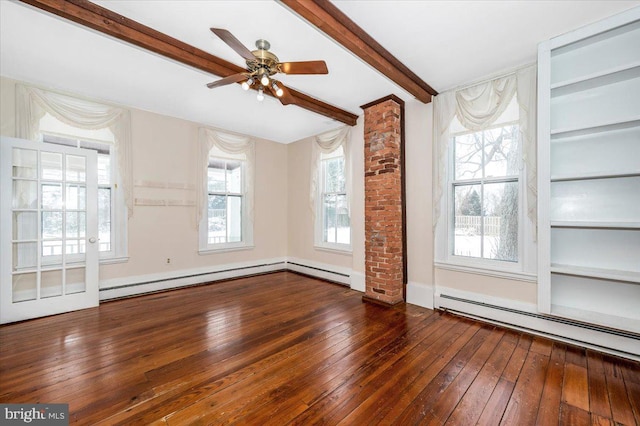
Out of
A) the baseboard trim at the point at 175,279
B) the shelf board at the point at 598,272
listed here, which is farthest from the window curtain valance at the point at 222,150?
the shelf board at the point at 598,272

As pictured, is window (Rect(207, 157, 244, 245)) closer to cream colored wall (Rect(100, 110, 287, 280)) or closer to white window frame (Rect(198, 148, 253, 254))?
white window frame (Rect(198, 148, 253, 254))

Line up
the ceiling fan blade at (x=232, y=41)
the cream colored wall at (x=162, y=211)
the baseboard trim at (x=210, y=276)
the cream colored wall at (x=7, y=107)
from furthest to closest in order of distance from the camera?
the cream colored wall at (x=162, y=211), the baseboard trim at (x=210, y=276), the cream colored wall at (x=7, y=107), the ceiling fan blade at (x=232, y=41)

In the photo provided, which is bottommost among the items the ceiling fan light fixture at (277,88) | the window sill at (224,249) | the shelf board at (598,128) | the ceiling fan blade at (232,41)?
the window sill at (224,249)

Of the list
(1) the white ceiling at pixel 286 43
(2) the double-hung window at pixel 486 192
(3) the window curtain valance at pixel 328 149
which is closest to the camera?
(1) the white ceiling at pixel 286 43

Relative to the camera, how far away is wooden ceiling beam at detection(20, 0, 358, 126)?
2.02 metres

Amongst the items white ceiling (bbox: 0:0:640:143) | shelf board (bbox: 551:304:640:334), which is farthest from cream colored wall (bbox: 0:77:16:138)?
shelf board (bbox: 551:304:640:334)

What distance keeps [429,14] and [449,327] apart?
3.05m

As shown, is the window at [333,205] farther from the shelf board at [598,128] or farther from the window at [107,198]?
the window at [107,198]

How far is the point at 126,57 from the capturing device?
2.74 m

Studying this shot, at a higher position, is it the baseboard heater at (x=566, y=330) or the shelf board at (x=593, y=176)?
the shelf board at (x=593, y=176)

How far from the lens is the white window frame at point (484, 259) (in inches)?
111

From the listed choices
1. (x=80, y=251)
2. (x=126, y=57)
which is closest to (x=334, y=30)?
(x=126, y=57)

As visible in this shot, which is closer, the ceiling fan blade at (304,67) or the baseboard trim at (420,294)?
the ceiling fan blade at (304,67)

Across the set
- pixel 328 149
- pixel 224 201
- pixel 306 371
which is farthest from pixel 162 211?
pixel 306 371
